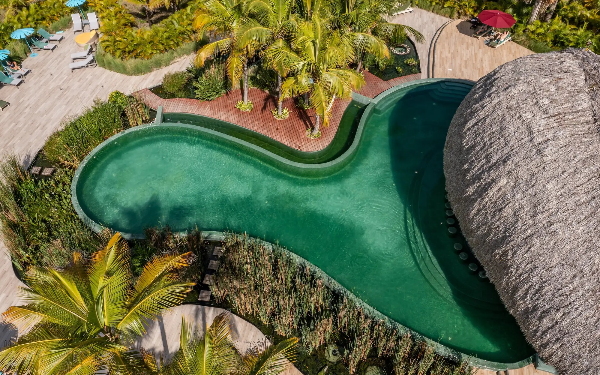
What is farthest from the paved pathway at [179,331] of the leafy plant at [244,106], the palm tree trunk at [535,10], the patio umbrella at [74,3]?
the palm tree trunk at [535,10]

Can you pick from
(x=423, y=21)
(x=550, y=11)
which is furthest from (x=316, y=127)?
(x=550, y=11)

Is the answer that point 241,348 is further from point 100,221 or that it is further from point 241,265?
point 100,221

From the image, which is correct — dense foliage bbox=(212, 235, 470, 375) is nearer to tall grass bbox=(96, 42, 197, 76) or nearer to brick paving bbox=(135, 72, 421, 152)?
brick paving bbox=(135, 72, 421, 152)

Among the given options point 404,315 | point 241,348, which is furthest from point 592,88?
point 241,348

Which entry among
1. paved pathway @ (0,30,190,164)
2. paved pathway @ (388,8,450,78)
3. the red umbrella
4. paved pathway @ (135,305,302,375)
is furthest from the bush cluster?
the red umbrella

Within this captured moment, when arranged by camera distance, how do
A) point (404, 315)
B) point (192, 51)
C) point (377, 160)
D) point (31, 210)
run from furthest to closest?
point (192, 51), point (377, 160), point (31, 210), point (404, 315)

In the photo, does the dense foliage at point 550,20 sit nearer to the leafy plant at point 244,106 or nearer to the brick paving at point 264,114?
the brick paving at point 264,114
